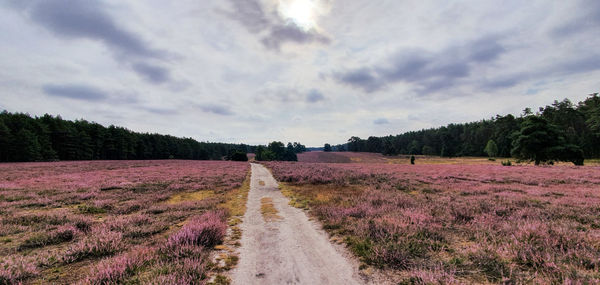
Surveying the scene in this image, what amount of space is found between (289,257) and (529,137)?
5789 cm

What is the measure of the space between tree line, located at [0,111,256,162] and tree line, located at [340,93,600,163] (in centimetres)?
11192

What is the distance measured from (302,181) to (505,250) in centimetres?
1834

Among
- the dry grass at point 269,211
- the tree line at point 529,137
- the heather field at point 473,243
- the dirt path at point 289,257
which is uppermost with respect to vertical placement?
the tree line at point 529,137

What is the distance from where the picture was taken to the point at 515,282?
383 cm

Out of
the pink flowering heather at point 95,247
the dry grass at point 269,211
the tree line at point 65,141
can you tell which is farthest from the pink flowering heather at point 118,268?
the tree line at point 65,141

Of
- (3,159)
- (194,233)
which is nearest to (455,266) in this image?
(194,233)

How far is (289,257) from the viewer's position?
5.39m

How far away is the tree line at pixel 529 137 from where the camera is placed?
40.2 meters

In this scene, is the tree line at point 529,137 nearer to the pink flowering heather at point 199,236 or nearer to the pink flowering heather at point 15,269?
the pink flowering heather at point 199,236

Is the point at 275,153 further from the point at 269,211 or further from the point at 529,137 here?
the point at 269,211

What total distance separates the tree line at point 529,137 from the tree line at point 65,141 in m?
112

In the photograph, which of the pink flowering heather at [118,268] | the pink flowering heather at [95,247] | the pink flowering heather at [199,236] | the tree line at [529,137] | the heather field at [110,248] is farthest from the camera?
the tree line at [529,137]

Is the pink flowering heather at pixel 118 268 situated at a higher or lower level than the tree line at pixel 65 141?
lower

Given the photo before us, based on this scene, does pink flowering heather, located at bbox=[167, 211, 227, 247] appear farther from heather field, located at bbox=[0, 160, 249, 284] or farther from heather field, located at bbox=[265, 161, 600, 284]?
heather field, located at bbox=[265, 161, 600, 284]
